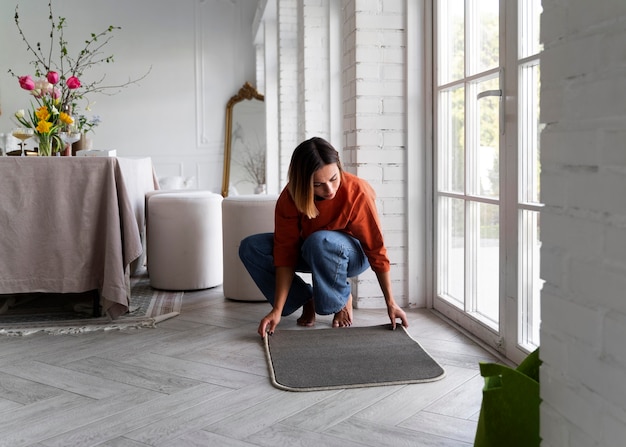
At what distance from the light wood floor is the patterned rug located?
140 millimetres

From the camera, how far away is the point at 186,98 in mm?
8281

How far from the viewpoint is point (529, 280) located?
2.30 meters

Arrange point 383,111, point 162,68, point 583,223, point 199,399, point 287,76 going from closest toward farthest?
point 583,223, point 199,399, point 383,111, point 287,76, point 162,68

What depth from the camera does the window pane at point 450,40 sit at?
9.52 ft

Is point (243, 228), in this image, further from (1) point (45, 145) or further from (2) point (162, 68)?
(2) point (162, 68)

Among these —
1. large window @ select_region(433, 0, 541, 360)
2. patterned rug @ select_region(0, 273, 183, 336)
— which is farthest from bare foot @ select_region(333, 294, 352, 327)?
patterned rug @ select_region(0, 273, 183, 336)

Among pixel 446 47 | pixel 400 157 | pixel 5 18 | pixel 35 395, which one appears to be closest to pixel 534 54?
pixel 446 47

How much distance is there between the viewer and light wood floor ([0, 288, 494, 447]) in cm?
179

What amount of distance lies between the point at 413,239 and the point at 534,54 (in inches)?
50.0

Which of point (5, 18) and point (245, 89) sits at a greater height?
point (5, 18)

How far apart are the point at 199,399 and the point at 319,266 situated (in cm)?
88

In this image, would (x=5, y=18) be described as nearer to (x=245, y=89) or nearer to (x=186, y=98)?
(x=186, y=98)

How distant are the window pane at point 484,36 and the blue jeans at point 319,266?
0.90m

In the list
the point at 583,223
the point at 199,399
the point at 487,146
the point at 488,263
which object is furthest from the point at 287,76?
the point at 583,223
